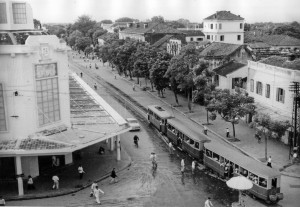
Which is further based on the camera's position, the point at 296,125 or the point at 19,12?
the point at 296,125

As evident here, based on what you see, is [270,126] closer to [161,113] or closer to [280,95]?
[280,95]

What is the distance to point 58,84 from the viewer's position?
26.8 meters

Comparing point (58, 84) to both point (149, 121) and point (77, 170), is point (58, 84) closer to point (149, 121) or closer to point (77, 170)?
point (77, 170)

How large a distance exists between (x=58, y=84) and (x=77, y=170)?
5.73 m

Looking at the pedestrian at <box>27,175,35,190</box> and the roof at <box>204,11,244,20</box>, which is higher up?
the roof at <box>204,11,244,20</box>

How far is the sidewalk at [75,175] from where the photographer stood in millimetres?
23281

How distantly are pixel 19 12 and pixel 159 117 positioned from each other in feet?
51.3

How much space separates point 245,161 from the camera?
2383 cm

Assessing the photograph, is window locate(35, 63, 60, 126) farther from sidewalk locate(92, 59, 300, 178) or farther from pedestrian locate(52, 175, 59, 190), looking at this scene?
sidewalk locate(92, 59, 300, 178)

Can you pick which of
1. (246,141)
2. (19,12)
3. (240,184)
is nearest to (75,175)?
(240,184)

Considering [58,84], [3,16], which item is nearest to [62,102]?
[58,84]

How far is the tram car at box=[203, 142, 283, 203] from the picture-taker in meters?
21.7

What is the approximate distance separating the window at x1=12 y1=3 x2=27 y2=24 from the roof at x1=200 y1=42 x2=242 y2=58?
30.8m

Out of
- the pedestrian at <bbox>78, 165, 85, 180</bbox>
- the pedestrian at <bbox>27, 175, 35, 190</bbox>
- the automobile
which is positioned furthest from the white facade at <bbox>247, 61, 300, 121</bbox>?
the pedestrian at <bbox>27, 175, 35, 190</bbox>
